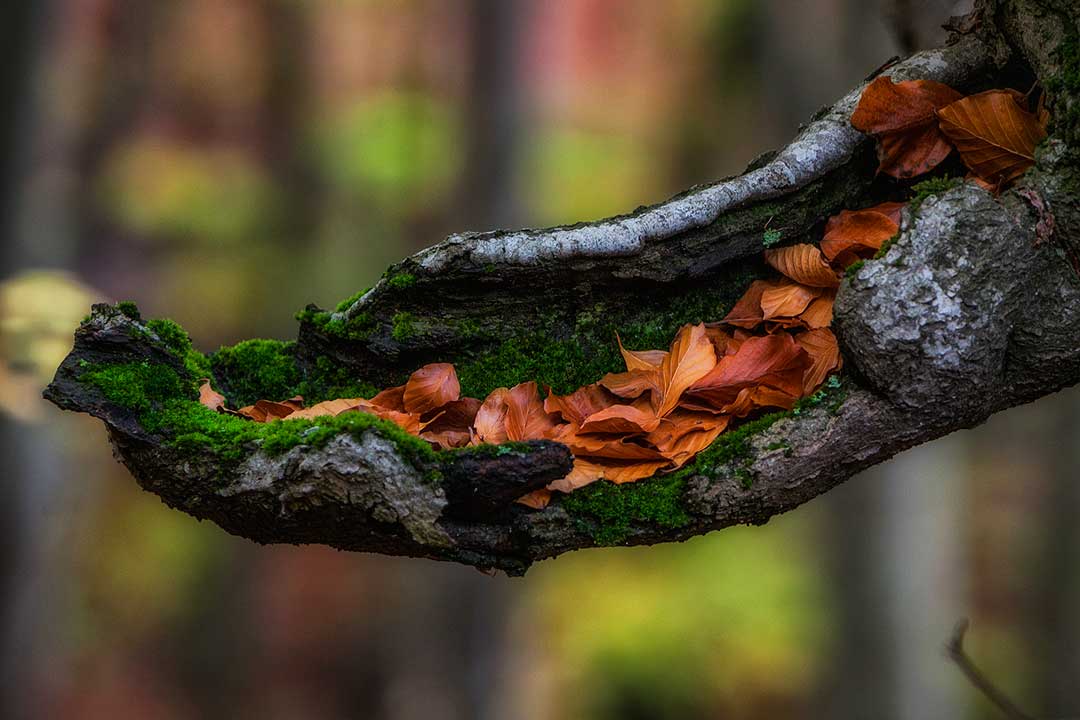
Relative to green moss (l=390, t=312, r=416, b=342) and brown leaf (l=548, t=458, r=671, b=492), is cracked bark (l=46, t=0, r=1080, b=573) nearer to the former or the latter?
brown leaf (l=548, t=458, r=671, b=492)

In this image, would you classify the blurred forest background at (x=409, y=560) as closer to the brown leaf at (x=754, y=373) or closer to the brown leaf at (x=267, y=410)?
the brown leaf at (x=267, y=410)

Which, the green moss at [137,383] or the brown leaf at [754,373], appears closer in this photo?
the green moss at [137,383]

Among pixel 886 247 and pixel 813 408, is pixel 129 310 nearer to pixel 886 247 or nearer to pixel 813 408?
pixel 813 408

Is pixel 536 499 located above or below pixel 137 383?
below

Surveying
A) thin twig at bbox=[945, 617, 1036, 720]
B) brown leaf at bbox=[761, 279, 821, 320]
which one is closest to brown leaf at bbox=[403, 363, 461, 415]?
brown leaf at bbox=[761, 279, 821, 320]

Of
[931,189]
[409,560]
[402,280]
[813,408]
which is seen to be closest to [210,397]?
[402,280]

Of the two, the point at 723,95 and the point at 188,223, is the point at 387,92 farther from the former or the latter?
the point at 723,95

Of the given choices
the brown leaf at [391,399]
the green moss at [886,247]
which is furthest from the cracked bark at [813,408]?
the brown leaf at [391,399]
